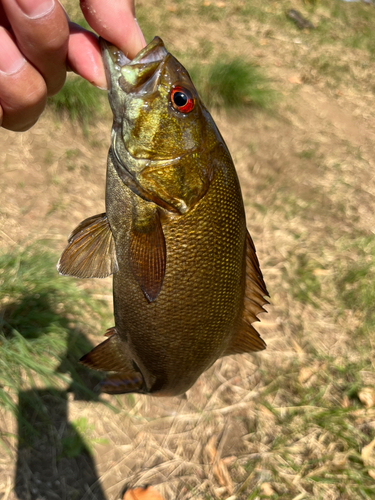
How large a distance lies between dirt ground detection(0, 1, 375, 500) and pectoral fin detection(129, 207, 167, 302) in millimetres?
1486

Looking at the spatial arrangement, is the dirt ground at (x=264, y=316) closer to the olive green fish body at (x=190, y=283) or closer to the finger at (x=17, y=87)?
the olive green fish body at (x=190, y=283)

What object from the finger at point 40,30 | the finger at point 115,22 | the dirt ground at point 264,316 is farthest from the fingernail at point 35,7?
the dirt ground at point 264,316

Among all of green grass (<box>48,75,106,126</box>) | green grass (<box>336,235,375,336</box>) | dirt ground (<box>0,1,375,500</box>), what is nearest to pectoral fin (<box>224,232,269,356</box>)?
dirt ground (<box>0,1,375,500</box>)

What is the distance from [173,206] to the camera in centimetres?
133

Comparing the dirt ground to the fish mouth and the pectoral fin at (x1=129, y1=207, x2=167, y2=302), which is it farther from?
the fish mouth

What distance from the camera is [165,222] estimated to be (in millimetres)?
1336

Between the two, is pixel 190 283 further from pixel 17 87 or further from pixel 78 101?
pixel 78 101

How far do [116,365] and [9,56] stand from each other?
114 cm

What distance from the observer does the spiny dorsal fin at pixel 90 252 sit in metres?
1.39

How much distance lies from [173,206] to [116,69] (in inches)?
18.1

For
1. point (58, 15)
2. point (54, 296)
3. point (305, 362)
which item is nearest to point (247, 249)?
point (58, 15)

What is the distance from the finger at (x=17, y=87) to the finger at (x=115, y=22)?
26 centimetres

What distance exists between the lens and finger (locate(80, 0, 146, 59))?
1.30m

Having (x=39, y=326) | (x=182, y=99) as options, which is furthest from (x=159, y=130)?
(x=39, y=326)
